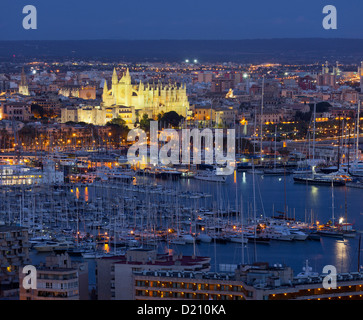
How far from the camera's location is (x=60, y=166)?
21672 millimetres

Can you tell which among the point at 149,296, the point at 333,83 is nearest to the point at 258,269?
the point at 149,296

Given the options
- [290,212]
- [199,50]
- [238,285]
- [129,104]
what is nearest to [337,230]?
[290,212]

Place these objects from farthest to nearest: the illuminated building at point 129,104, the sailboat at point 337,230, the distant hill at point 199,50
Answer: the distant hill at point 199,50
the illuminated building at point 129,104
the sailboat at point 337,230

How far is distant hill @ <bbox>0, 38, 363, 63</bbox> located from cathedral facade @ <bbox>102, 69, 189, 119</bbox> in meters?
36.5

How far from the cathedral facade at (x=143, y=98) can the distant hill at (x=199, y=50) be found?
36.5 metres

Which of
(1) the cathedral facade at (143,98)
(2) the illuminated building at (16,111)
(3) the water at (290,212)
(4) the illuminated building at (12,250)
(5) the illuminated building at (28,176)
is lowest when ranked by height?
(3) the water at (290,212)

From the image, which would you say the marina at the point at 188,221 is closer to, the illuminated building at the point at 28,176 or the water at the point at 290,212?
the water at the point at 290,212

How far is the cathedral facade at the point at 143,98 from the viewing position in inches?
1240

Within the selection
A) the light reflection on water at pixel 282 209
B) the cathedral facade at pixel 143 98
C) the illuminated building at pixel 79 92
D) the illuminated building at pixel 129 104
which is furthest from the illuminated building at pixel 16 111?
the light reflection on water at pixel 282 209

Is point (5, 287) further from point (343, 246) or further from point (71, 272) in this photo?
point (343, 246)

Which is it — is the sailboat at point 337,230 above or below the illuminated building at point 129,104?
below

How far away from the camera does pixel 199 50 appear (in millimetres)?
97062

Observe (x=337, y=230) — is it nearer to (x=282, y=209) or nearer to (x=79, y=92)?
(x=282, y=209)

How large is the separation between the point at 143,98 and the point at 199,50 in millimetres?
65535
